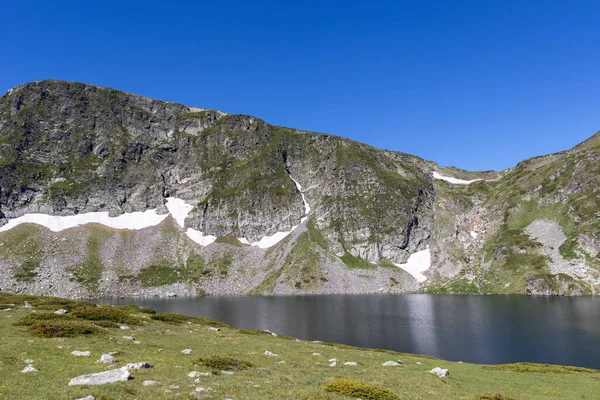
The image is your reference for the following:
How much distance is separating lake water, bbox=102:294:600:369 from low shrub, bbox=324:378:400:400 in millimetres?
45452

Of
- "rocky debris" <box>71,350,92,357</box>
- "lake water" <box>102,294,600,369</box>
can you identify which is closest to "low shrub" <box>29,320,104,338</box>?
"rocky debris" <box>71,350,92,357</box>

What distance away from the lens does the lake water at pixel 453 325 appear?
62.6 meters

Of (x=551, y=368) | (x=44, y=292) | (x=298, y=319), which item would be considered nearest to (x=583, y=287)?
(x=298, y=319)

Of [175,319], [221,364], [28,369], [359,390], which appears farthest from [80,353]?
[175,319]

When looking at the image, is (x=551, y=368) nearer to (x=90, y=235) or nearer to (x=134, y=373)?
(x=134, y=373)

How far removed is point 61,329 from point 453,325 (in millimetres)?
81010

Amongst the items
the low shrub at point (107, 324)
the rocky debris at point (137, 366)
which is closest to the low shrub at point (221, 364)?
the rocky debris at point (137, 366)

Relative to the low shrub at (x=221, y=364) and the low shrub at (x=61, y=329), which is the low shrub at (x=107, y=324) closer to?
the low shrub at (x=61, y=329)

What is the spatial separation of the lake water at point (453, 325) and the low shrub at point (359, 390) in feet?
149

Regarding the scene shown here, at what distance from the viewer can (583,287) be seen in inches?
5645

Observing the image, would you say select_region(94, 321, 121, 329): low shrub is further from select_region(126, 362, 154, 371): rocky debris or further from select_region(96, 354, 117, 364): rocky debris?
select_region(126, 362, 154, 371): rocky debris

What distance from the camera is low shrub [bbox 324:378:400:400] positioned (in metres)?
19.9

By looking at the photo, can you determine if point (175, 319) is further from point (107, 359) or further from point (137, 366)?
point (137, 366)

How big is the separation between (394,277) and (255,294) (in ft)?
235
